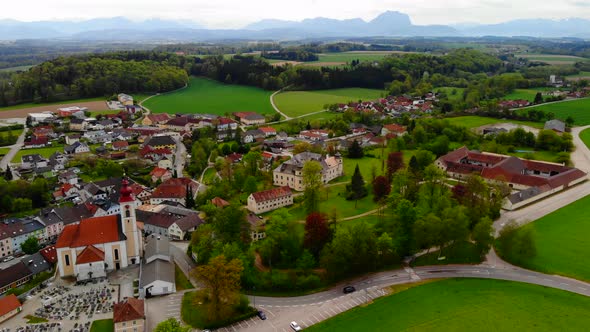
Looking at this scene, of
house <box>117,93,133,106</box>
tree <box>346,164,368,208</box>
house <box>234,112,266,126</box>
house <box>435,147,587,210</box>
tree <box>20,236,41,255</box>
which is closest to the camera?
tree <box>20,236,41,255</box>

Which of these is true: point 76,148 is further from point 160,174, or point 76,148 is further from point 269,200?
point 269,200

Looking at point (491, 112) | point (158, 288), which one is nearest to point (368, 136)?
point (491, 112)

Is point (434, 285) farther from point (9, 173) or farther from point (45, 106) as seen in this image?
point (45, 106)

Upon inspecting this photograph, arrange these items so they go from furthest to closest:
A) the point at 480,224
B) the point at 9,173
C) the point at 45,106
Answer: the point at 45,106 → the point at 9,173 → the point at 480,224

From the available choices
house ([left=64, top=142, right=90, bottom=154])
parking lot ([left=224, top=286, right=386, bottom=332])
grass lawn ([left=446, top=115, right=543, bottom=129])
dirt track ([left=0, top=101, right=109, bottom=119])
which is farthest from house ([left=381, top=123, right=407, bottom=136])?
dirt track ([left=0, top=101, right=109, bottom=119])

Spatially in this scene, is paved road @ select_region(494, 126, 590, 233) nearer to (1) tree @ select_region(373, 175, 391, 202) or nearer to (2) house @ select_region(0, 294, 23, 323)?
(1) tree @ select_region(373, 175, 391, 202)
